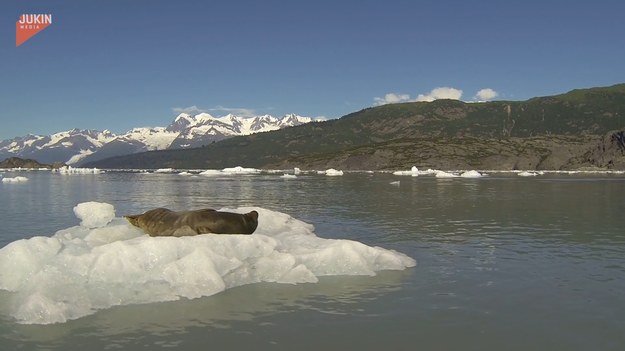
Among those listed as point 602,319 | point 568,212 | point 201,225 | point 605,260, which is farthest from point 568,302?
point 568,212

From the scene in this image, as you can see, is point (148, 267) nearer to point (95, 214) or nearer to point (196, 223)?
point (196, 223)

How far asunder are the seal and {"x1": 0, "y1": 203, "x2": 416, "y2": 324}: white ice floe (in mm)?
1368

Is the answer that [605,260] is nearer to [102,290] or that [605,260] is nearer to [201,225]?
[201,225]

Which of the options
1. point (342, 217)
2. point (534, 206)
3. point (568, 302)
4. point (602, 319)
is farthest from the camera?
point (534, 206)

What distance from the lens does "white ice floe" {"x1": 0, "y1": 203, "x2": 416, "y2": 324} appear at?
13.4m

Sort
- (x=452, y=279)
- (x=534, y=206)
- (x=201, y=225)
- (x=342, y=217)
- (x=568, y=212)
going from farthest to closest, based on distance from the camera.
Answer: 1. (x=534, y=206)
2. (x=568, y=212)
3. (x=342, y=217)
4. (x=201, y=225)
5. (x=452, y=279)

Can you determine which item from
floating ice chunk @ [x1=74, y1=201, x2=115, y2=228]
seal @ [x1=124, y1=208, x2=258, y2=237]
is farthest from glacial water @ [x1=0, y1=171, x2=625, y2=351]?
floating ice chunk @ [x1=74, y1=201, x2=115, y2=228]

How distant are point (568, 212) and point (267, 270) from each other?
92.7 ft

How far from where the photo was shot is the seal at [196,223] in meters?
18.1

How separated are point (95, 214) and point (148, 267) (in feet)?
27.9

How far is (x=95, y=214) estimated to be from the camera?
21.9 m

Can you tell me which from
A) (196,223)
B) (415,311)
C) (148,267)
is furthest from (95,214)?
(415,311)

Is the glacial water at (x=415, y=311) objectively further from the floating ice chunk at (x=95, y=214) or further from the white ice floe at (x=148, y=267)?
the floating ice chunk at (x=95, y=214)

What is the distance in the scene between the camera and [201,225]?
18.1 meters
